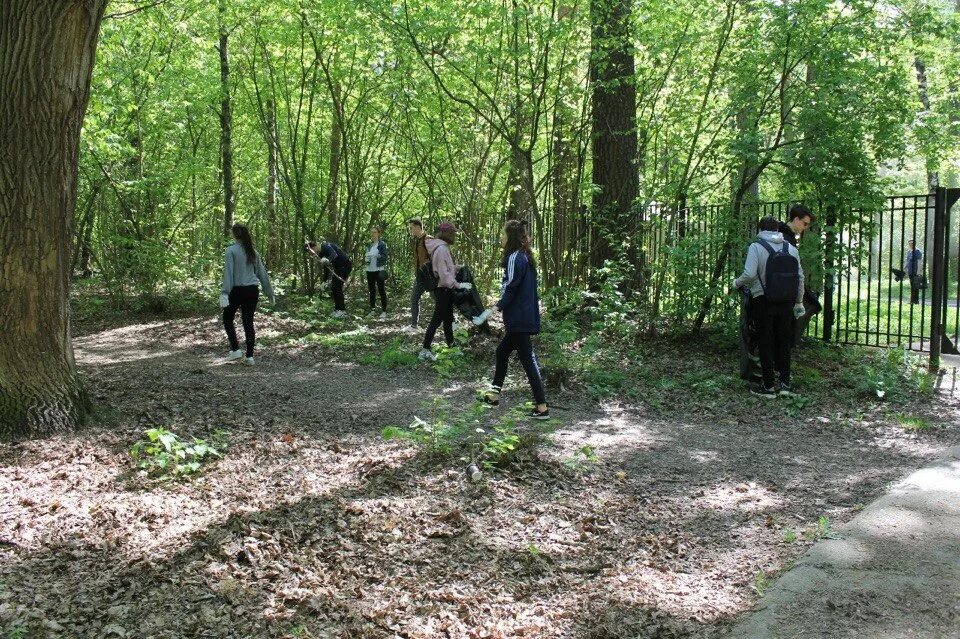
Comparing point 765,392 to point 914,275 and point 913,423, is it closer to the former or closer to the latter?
point 913,423

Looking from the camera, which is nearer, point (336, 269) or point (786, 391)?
point (786, 391)

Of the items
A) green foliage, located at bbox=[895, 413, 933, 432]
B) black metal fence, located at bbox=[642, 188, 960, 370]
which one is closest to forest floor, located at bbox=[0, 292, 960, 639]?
green foliage, located at bbox=[895, 413, 933, 432]

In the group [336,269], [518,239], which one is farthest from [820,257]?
[336,269]

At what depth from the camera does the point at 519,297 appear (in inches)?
283

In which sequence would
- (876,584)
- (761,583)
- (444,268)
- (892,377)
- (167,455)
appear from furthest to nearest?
(444,268) < (892,377) < (167,455) < (761,583) < (876,584)

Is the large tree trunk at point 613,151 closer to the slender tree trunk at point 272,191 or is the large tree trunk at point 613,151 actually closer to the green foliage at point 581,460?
the green foliage at point 581,460

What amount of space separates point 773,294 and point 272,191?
45.3ft

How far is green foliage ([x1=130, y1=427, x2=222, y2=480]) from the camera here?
4.80 m

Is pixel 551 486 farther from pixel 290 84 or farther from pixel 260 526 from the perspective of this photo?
pixel 290 84

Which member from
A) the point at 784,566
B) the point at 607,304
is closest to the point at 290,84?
the point at 607,304

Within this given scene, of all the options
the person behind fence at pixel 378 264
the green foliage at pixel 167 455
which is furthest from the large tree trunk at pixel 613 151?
the green foliage at pixel 167 455

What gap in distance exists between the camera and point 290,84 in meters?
16.6

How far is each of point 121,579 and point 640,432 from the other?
15.8 feet

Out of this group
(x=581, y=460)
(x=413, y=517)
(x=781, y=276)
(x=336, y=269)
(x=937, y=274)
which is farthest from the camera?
(x=336, y=269)
